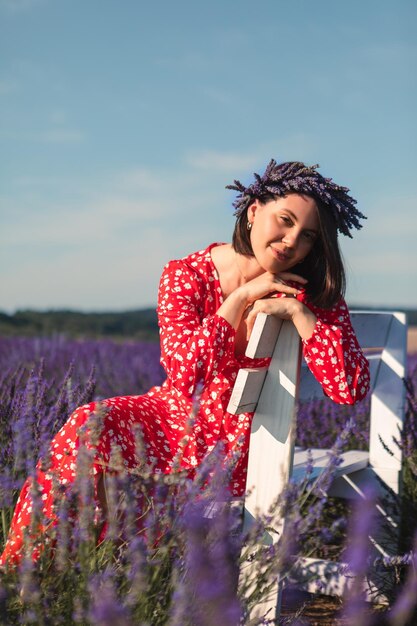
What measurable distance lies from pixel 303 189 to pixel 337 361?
0.47 meters

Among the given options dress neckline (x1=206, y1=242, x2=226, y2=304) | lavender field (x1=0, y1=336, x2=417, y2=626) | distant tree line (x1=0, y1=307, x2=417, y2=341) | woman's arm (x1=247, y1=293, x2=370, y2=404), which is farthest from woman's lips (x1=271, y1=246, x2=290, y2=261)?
distant tree line (x1=0, y1=307, x2=417, y2=341)

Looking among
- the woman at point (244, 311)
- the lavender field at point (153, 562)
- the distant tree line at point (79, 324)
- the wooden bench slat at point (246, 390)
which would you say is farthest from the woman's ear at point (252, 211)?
the distant tree line at point (79, 324)

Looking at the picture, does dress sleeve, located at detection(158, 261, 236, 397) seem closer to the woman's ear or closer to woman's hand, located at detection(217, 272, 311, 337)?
woman's hand, located at detection(217, 272, 311, 337)

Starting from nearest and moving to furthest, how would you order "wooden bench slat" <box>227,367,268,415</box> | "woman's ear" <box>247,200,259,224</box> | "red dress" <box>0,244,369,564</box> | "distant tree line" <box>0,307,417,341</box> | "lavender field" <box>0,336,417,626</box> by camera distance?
1. "lavender field" <box>0,336,417,626</box>
2. "wooden bench slat" <box>227,367,268,415</box>
3. "red dress" <box>0,244,369,564</box>
4. "woman's ear" <box>247,200,259,224</box>
5. "distant tree line" <box>0,307,417,341</box>

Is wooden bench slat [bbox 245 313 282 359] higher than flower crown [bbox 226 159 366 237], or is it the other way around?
flower crown [bbox 226 159 366 237]

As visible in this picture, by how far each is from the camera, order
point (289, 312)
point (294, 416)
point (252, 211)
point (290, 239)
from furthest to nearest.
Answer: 1. point (252, 211)
2. point (290, 239)
3. point (289, 312)
4. point (294, 416)

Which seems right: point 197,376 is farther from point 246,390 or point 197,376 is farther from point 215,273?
point 215,273

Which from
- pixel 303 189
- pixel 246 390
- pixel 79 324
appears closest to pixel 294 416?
pixel 246 390

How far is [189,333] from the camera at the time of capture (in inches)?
79.0

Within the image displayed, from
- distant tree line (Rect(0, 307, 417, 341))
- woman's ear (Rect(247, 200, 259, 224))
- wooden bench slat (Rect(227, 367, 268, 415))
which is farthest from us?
distant tree line (Rect(0, 307, 417, 341))

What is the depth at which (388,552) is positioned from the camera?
2.88 m

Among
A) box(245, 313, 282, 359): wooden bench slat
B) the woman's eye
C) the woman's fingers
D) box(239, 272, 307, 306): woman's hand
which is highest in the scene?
the woman's eye

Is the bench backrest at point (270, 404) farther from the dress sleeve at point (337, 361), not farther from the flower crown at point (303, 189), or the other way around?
the flower crown at point (303, 189)

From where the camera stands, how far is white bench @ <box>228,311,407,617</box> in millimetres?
1839
